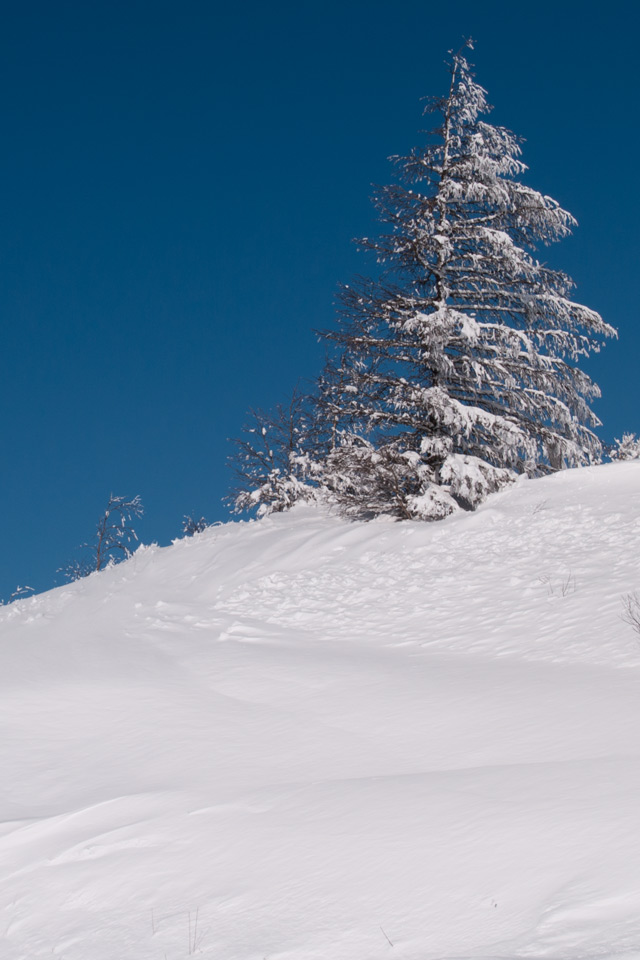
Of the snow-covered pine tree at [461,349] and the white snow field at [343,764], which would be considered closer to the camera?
the white snow field at [343,764]

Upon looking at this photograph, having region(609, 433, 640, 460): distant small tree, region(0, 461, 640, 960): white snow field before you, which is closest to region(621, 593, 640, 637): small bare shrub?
region(0, 461, 640, 960): white snow field

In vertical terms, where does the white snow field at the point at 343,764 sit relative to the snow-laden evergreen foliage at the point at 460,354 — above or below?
below

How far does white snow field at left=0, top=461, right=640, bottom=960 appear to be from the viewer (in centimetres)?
359

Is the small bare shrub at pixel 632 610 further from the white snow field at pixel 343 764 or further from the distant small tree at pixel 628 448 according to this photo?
the distant small tree at pixel 628 448

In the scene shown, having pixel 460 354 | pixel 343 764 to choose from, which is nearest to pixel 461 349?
pixel 460 354

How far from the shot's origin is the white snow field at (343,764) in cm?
359

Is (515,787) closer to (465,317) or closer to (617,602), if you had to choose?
(617,602)

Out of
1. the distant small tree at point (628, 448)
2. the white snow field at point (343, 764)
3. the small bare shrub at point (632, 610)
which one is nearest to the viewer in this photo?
the white snow field at point (343, 764)

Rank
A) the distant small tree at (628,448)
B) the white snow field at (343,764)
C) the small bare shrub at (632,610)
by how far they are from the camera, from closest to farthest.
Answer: the white snow field at (343,764), the small bare shrub at (632,610), the distant small tree at (628,448)

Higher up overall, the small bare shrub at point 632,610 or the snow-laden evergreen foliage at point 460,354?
the snow-laden evergreen foliage at point 460,354

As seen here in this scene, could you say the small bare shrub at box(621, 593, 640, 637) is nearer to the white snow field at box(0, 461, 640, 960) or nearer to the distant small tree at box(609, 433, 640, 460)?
the white snow field at box(0, 461, 640, 960)

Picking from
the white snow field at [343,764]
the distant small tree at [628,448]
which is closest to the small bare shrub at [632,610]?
the white snow field at [343,764]

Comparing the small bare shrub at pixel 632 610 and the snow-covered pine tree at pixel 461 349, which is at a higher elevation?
the snow-covered pine tree at pixel 461 349

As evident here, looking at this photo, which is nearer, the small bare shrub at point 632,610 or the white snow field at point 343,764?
the white snow field at point 343,764
